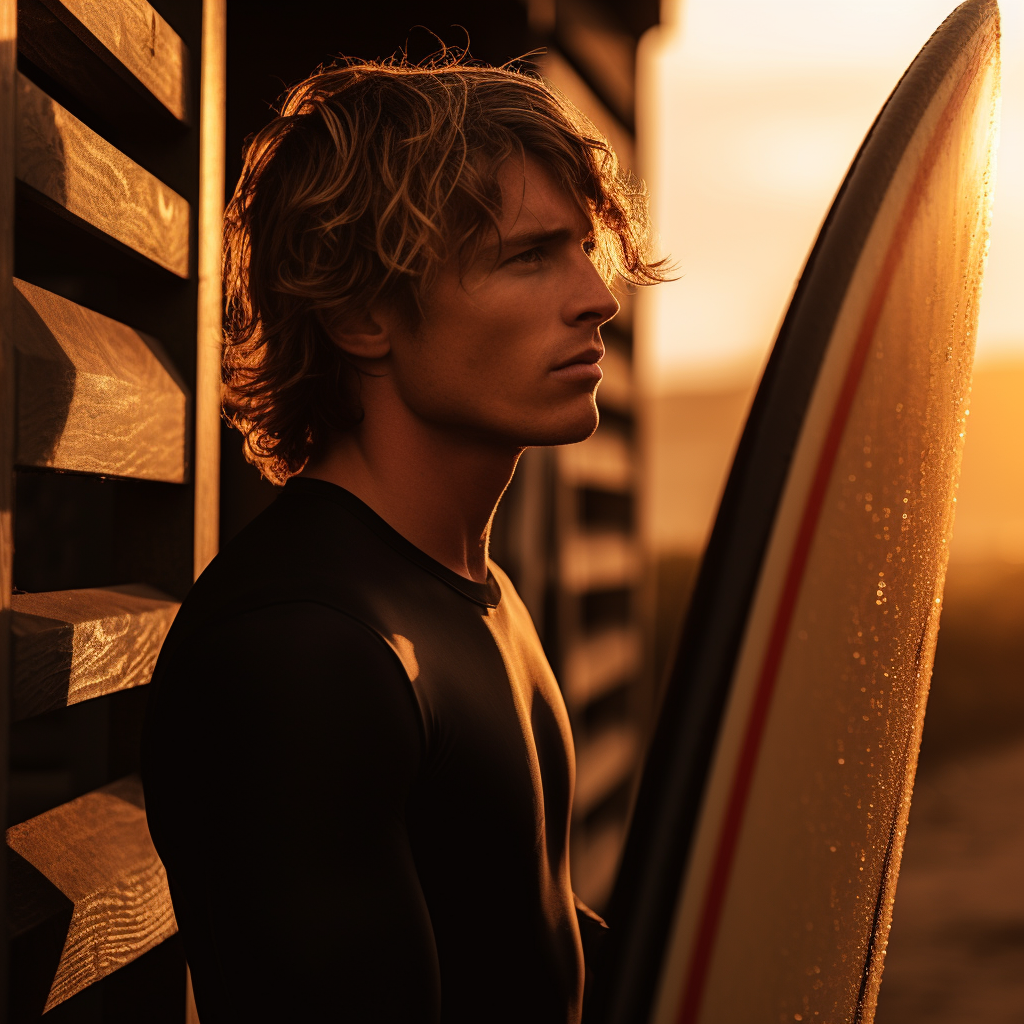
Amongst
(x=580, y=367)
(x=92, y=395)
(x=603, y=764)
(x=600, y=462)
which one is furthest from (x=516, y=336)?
(x=603, y=764)

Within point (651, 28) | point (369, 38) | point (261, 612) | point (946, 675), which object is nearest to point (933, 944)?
point (651, 28)

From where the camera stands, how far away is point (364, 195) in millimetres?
1293

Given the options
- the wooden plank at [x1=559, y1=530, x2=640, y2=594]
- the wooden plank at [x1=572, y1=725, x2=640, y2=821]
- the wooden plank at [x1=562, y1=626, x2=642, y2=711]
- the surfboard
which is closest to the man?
the surfboard

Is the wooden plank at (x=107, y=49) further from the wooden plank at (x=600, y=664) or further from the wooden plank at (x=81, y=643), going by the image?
the wooden plank at (x=600, y=664)

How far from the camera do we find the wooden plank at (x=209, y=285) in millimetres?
1578

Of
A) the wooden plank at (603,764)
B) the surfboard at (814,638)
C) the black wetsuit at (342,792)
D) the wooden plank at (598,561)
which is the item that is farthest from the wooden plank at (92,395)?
the wooden plank at (603,764)

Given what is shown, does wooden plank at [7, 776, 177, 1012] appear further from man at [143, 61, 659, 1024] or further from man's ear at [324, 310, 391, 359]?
man's ear at [324, 310, 391, 359]

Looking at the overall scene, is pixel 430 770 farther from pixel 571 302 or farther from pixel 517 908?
pixel 571 302

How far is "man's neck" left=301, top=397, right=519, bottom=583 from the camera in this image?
1279 millimetres

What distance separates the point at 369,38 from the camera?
2.52 metres

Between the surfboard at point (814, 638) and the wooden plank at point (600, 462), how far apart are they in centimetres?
368

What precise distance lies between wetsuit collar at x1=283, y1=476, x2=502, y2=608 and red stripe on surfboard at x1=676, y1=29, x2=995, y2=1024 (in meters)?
0.52

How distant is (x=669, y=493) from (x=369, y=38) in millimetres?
15725

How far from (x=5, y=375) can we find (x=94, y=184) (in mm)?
342
